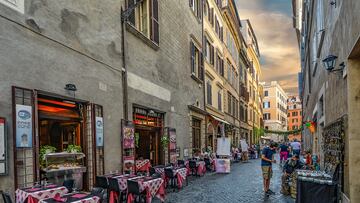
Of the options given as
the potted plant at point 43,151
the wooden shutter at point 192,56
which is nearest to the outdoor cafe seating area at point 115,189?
the potted plant at point 43,151

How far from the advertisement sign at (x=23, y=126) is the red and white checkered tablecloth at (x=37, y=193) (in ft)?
3.32

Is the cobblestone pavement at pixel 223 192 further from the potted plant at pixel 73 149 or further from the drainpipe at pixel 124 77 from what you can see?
the drainpipe at pixel 124 77

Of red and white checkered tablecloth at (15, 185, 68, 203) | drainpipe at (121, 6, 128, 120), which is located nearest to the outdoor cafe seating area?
red and white checkered tablecloth at (15, 185, 68, 203)

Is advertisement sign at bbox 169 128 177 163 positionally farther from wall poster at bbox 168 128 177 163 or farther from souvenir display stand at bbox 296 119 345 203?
souvenir display stand at bbox 296 119 345 203

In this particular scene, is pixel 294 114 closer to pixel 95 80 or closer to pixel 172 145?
pixel 172 145

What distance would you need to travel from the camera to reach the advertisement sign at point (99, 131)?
1007 centimetres

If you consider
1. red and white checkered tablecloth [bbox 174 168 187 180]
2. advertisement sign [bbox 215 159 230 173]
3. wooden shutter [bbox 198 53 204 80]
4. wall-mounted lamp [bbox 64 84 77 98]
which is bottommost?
advertisement sign [bbox 215 159 230 173]

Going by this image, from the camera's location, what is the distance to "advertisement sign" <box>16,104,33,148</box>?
723cm

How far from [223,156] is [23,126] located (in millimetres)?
13363

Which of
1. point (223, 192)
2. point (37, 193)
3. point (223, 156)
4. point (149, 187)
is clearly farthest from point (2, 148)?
point (223, 156)

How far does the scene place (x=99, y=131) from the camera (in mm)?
10188

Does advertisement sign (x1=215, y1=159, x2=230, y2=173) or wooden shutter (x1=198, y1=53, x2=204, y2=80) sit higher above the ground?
wooden shutter (x1=198, y1=53, x2=204, y2=80)

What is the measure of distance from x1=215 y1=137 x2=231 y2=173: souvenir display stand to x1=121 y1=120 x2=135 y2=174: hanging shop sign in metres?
6.92

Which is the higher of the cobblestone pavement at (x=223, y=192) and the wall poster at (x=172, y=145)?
the wall poster at (x=172, y=145)
